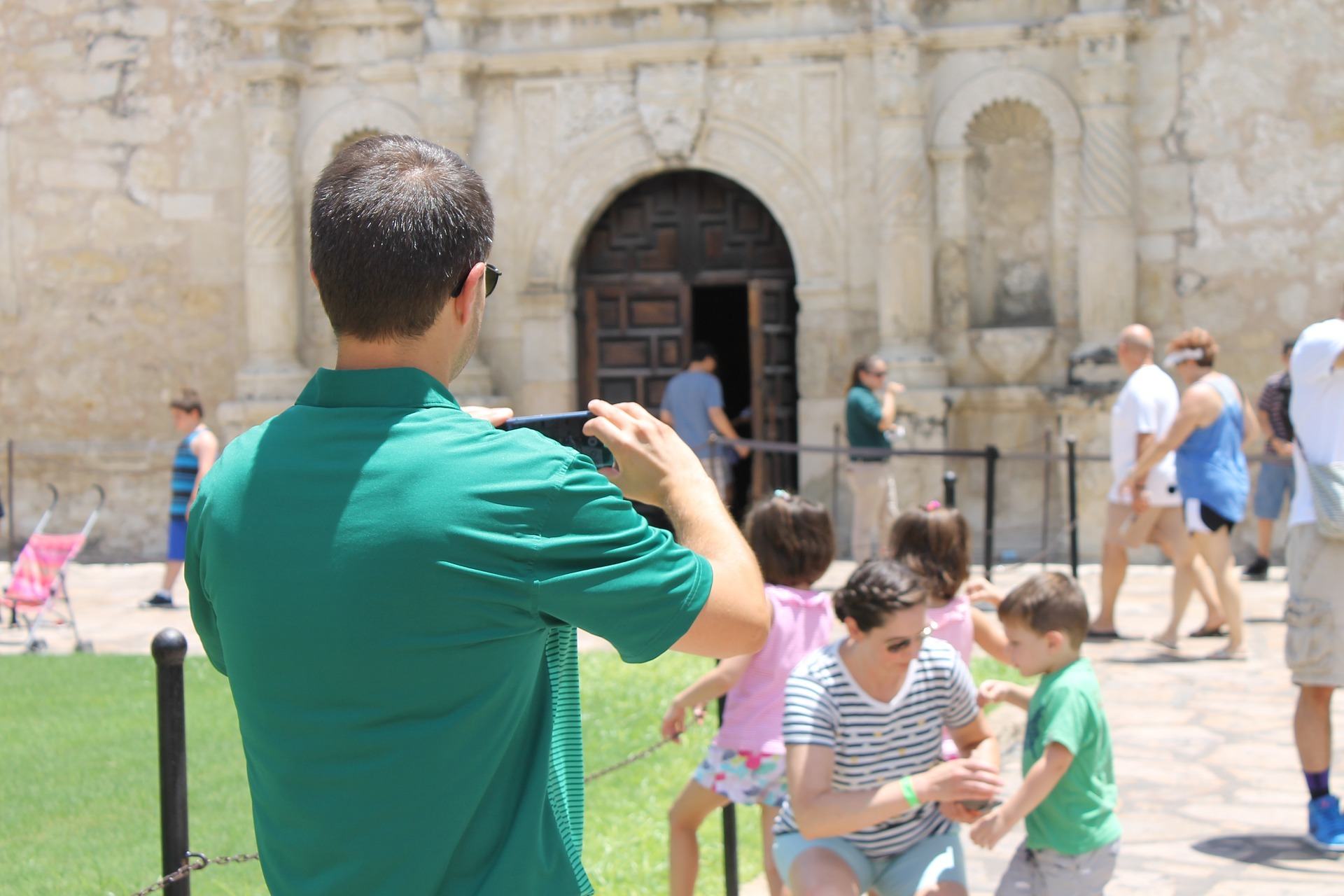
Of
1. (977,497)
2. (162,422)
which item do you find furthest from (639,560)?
(162,422)

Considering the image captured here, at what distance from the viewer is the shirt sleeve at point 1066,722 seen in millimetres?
3559

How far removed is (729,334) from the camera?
52.8ft

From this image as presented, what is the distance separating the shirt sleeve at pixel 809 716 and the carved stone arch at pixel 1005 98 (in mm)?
8947

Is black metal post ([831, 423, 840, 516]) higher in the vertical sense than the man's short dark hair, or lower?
lower

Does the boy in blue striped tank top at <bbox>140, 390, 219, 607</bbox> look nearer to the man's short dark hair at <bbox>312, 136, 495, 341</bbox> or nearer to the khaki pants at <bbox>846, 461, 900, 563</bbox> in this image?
the khaki pants at <bbox>846, 461, 900, 563</bbox>

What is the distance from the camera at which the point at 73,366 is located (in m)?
13.5

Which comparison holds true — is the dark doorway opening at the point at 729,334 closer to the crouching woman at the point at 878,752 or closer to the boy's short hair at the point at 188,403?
the boy's short hair at the point at 188,403

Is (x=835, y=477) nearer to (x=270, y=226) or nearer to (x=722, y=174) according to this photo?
(x=722, y=174)

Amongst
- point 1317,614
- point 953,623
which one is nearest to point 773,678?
point 953,623

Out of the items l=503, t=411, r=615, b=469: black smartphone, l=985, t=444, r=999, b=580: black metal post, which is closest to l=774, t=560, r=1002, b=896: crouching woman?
l=503, t=411, r=615, b=469: black smartphone

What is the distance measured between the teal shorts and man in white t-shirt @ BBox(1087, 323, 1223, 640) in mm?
4735

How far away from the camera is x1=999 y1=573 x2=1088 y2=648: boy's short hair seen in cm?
375

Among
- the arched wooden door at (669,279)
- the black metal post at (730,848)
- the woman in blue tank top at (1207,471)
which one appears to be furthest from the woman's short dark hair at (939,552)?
the arched wooden door at (669,279)

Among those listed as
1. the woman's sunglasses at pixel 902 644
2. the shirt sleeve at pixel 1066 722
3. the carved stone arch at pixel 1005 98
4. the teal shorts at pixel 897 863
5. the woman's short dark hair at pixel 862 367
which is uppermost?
the carved stone arch at pixel 1005 98
